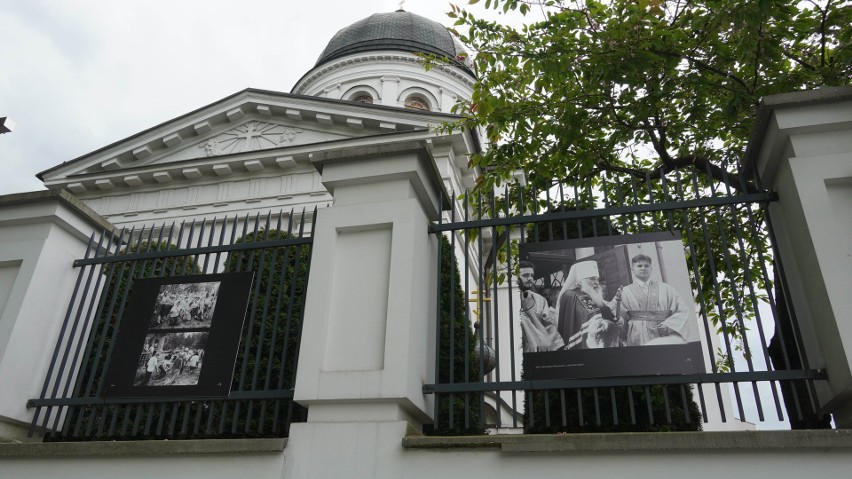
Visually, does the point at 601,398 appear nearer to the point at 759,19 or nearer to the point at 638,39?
the point at 759,19

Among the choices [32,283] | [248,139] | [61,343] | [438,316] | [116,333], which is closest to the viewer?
[438,316]

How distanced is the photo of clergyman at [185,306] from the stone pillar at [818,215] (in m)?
3.89

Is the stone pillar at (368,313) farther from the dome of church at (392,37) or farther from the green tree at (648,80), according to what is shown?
the dome of church at (392,37)

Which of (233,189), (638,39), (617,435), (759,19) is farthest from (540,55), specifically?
(233,189)

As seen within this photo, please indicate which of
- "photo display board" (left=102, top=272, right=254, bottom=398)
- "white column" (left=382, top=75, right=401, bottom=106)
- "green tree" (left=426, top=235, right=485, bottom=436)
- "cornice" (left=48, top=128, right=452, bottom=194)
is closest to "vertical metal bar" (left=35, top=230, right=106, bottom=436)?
"photo display board" (left=102, top=272, right=254, bottom=398)

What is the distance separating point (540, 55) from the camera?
620 centimetres

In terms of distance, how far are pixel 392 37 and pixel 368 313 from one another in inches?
1122

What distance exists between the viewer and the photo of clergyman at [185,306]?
4621 mm

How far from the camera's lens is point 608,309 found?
3914 millimetres

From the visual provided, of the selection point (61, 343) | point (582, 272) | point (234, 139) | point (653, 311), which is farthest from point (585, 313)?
point (234, 139)

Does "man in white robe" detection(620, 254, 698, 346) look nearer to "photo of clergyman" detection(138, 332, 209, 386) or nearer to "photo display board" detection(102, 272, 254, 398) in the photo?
"photo display board" detection(102, 272, 254, 398)

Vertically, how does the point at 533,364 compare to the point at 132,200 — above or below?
below

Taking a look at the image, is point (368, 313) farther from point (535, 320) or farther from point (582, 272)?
point (582, 272)

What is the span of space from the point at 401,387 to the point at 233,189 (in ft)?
49.0
